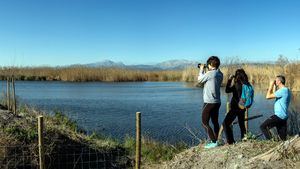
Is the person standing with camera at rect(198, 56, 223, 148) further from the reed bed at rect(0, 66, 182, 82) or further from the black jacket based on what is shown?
the reed bed at rect(0, 66, 182, 82)

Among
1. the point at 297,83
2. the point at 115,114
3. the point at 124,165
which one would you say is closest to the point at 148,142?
the point at 124,165

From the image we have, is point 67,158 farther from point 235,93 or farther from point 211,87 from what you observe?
point 235,93

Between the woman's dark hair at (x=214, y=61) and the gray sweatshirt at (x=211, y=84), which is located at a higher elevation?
the woman's dark hair at (x=214, y=61)

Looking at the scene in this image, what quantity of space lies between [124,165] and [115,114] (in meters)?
8.92

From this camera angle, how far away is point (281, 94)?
771 centimetres

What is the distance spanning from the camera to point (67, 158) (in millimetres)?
9203

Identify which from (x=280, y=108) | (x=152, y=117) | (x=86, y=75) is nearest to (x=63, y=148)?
(x=280, y=108)

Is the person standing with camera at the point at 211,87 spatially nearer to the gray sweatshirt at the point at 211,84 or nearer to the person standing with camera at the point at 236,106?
the gray sweatshirt at the point at 211,84

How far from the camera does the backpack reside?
7.91 meters

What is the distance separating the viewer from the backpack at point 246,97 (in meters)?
7.91

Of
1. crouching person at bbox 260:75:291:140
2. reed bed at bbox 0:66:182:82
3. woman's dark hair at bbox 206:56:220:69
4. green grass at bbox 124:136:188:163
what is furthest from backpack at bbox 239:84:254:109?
reed bed at bbox 0:66:182:82

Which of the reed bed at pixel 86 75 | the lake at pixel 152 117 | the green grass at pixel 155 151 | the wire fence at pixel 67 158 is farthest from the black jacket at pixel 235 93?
the reed bed at pixel 86 75

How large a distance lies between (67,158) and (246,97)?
388cm

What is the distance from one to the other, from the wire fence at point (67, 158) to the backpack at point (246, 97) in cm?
296
